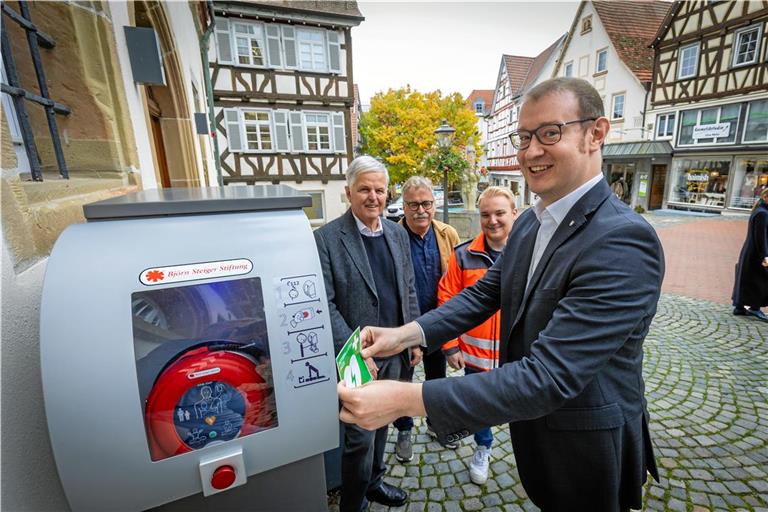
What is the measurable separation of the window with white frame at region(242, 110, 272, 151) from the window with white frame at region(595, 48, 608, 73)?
1766 centimetres

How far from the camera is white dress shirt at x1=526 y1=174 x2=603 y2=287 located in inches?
50.1

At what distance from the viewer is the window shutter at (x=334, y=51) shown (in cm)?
1277

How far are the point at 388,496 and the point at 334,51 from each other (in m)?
13.8

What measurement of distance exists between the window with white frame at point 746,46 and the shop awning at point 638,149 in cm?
369

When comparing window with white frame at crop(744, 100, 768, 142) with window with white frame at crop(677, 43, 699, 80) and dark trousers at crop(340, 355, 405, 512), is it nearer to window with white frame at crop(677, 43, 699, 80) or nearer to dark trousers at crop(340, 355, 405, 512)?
window with white frame at crop(677, 43, 699, 80)

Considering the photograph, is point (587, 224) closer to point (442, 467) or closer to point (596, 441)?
point (596, 441)

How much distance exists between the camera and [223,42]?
38.2ft

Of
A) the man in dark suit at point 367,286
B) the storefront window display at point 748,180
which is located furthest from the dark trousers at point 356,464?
the storefront window display at point 748,180

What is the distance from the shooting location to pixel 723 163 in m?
15.5

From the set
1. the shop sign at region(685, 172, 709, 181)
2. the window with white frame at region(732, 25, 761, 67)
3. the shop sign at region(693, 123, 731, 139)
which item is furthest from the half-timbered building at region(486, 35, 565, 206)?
the window with white frame at region(732, 25, 761, 67)

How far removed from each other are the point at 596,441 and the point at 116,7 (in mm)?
2962

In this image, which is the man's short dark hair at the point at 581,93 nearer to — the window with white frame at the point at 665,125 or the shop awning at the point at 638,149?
the shop awning at the point at 638,149

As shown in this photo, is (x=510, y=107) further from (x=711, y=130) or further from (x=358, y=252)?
(x=358, y=252)

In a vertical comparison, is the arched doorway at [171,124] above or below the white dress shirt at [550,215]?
above
